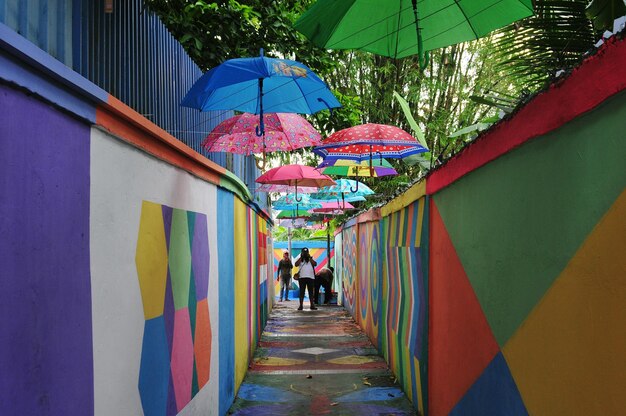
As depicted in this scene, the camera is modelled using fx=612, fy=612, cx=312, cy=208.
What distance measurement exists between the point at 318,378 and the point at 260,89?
162 inches

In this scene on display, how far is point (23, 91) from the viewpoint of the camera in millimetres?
1944

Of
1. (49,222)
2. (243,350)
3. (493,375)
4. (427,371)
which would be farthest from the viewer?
(243,350)

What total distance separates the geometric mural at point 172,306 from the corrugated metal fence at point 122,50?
1.00m

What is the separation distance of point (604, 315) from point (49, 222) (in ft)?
6.59

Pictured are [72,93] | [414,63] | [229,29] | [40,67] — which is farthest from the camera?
[414,63]

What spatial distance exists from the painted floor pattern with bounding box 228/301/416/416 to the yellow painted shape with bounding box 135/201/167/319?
3.34 metres

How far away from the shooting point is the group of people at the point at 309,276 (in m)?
17.9

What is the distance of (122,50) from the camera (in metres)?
4.62

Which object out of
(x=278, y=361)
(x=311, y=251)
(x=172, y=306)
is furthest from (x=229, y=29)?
(x=311, y=251)

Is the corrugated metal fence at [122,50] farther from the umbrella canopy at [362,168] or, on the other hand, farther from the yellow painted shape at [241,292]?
the umbrella canopy at [362,168]

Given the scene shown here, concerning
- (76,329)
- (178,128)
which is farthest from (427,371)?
(76,329)

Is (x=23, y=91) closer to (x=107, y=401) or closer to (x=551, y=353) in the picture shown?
(x=107, y=401)

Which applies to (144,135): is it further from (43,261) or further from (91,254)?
(43,261)

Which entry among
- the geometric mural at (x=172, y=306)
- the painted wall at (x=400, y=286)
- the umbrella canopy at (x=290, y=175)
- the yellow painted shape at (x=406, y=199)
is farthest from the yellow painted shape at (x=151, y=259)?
the umbrella canopy at (x=290, y=175)
